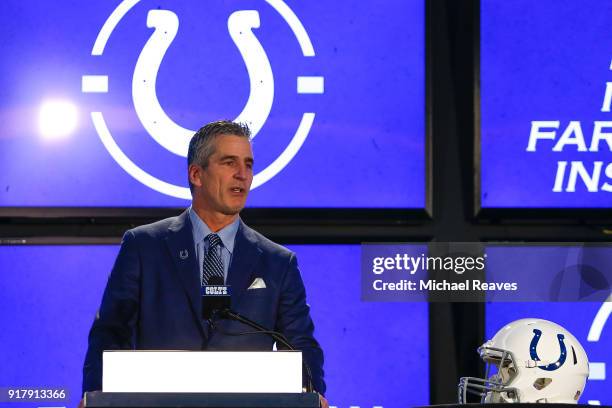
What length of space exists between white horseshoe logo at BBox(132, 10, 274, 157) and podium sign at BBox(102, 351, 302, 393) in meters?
1.89

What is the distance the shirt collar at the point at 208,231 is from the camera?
3.96 meters

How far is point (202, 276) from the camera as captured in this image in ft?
12.9

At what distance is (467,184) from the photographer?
167 inches

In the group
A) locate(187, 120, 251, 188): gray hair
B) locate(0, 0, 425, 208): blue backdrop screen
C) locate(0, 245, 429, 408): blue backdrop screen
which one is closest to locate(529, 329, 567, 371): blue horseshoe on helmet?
locate(0, 245, 429, 408): blue backdrop screen

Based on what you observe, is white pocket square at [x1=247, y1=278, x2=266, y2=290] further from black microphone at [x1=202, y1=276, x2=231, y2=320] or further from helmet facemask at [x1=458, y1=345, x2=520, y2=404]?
helmet facemask at [x1=458, y1=345, x2=520, y2=404]

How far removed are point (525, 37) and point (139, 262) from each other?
163 cm

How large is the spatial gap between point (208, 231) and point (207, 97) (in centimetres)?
52

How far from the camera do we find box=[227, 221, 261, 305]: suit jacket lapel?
3.92 m

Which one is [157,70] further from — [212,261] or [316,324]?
[316,324]

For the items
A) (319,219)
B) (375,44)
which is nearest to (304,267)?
(319,219)

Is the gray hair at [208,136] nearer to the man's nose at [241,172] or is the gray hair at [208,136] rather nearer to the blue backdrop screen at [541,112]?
the man's nose at [241,172]

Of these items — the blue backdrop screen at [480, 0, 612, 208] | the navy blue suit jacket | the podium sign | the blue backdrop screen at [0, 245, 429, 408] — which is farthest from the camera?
the blue backdrop screen at [480, 0, 612, 208]

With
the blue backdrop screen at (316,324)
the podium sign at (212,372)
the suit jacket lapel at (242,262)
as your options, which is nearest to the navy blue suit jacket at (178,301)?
the suit jacket lapel at (242,262)

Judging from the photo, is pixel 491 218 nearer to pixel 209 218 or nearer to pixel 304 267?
pixel 304 267
